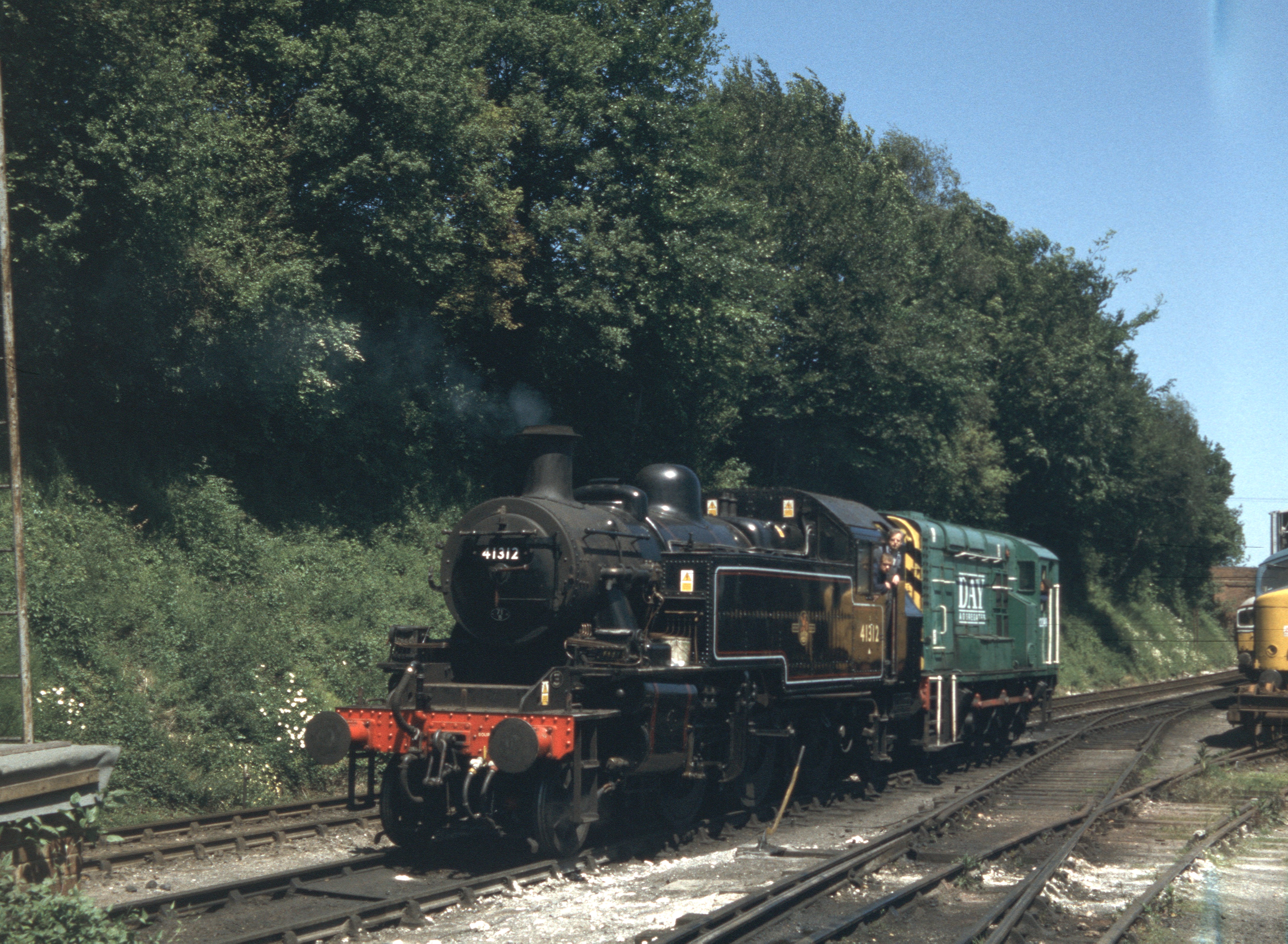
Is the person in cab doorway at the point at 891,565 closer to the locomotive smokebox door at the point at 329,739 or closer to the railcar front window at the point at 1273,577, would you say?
the locomotive smokebox door at the point at 329,739

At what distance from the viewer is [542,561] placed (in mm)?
10188

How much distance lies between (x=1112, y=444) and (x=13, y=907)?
3907cm

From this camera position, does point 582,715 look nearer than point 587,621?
Yes

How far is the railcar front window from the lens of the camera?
19375 millimetres

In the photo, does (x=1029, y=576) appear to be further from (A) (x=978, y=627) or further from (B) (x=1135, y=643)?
(B) (x=1135, y=643)

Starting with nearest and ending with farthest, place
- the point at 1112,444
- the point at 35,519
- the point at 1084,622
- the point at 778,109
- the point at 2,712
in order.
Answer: the point at 2,712 < the point at 35,519 < the point at 778,109 < the point at 1112,444 < the point at 1084,622

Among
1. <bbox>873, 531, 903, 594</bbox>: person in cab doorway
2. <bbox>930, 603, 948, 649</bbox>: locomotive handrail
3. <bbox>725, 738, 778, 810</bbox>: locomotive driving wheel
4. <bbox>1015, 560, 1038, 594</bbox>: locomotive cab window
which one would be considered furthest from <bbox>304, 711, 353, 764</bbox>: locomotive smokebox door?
<bbox>1015, 560, 1038, 594</bbox>: locomotive cab window

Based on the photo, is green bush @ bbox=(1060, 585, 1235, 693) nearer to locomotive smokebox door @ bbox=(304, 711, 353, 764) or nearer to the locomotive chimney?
the locomotive chimney

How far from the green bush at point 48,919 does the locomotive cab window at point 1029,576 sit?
17.0 meters

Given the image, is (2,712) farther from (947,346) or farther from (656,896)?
(947,346)

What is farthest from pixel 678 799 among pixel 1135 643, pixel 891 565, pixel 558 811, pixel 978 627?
pixel 1135 643

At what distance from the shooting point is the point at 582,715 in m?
9.51

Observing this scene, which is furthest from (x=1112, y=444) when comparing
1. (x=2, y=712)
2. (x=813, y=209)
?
(x=2, y=712)

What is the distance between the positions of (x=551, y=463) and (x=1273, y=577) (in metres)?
14.4
